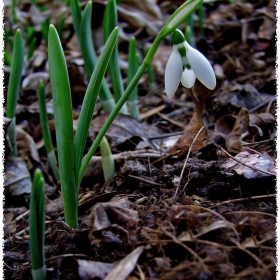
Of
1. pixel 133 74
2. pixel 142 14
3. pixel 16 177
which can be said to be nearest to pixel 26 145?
pixel 16 177

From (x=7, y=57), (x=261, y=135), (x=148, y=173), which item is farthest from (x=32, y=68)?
(x=261, y=135)

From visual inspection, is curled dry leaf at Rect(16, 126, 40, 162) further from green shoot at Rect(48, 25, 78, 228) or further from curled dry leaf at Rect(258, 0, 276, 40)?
curled dry leaf at Rect(258, 0, 276, 40)

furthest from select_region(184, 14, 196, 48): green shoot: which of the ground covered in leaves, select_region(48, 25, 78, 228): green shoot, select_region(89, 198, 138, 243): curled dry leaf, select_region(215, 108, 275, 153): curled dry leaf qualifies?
select_region(89, 198, 138, 243): curled dry leaf

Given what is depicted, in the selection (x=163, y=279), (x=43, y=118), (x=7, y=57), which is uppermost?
(x=7, y=57)

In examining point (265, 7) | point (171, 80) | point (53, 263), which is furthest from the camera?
point (265, 7)

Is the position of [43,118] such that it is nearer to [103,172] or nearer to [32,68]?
[103,172]

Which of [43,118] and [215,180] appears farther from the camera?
[43,118]

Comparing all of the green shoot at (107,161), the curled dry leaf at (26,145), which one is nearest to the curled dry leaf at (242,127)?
the green shoot at (107,161)

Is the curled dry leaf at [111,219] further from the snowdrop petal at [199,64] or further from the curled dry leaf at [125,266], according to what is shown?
the snowdrop petal at [199,64]
